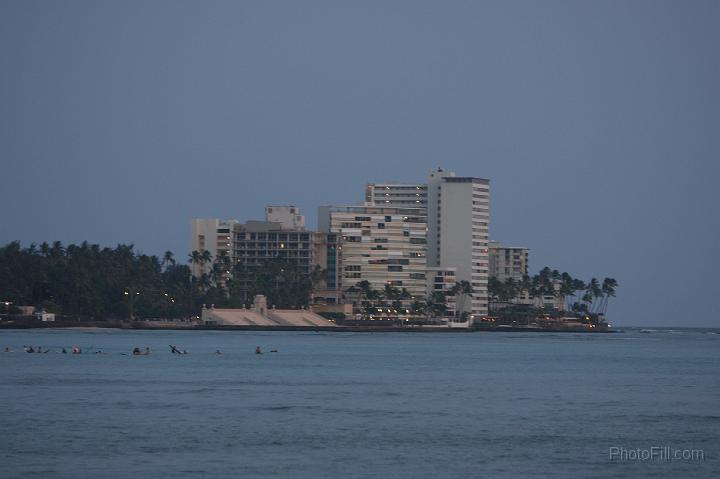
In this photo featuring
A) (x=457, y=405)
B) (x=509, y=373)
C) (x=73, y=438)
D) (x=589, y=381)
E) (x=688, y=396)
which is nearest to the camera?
(x=73, y=438)

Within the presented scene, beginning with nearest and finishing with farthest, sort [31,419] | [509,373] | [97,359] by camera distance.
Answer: [31,419]
[509,373]
[97,359]

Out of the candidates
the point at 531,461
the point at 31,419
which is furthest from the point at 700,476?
the point at 31,419

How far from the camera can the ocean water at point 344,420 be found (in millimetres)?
45625

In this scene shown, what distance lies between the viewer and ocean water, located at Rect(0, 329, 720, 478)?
45.6 metres

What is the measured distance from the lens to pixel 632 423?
59.3m

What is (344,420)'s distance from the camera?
5959cm

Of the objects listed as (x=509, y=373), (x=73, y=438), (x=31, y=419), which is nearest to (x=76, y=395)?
(x=31, y=419)

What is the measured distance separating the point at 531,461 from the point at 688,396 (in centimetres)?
3206

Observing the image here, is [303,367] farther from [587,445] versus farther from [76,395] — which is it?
[587,445]

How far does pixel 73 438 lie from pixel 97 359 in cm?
5968

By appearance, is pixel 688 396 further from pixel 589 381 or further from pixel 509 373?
pixel 509 373

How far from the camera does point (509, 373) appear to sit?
327ft

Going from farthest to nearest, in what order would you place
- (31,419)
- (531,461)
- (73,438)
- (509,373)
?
(509,373), (31,419), (73,438), (531,461)

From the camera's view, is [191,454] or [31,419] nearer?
[191,454]
